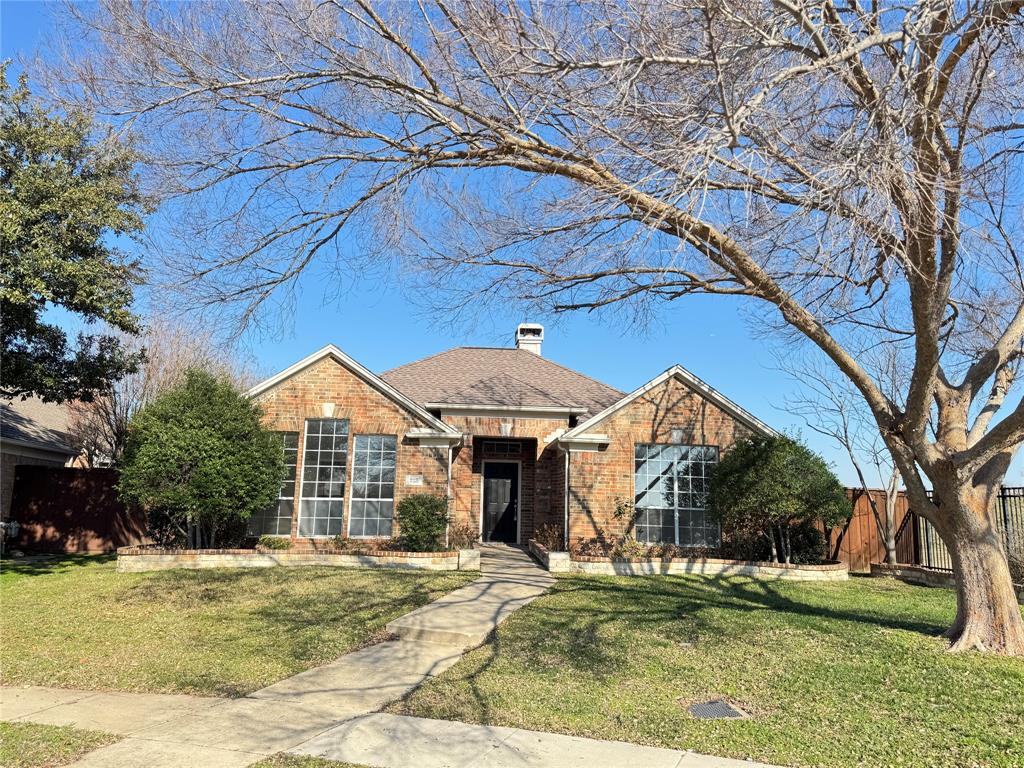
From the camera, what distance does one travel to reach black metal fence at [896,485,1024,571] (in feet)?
38.1

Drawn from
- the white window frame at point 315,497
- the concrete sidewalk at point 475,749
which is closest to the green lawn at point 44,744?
the concrete sidewalk at point 475,749

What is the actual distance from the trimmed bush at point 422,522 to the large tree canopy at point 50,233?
6289 mm

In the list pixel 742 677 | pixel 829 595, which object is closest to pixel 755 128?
pixel 742 677

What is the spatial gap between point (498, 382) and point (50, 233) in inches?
424

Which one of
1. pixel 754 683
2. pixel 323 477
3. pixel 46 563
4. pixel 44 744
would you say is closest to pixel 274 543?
pixel 323 477

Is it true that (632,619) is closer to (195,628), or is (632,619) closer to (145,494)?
(195,628)

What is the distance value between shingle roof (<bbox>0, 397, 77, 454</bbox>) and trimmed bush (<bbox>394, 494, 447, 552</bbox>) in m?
9.41

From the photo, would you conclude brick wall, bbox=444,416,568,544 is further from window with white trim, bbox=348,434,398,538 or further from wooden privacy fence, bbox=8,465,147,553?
wooden privacy fence, bbox=8,465,147,553

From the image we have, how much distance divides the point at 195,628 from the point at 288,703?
3.44 metres

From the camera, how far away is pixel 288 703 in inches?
230

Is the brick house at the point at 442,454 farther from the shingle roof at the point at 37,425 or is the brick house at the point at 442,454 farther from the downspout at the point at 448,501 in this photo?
the shingle roof at the point at 37,425

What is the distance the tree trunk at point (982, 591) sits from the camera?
24.1 ft

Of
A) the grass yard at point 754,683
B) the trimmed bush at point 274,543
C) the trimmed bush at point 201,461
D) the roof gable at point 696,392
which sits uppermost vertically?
the roof gable at point 696,392

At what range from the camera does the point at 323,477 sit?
49.5 feet
